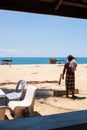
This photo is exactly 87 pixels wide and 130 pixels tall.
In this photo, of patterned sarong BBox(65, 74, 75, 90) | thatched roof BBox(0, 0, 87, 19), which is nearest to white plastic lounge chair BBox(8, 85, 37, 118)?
thatched roof BBox(0, 0, 87, 19)

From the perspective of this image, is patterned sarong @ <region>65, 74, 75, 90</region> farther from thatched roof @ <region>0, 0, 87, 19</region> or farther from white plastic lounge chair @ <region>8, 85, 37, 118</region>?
thatched roof @ <region>0, 0, 87, 19</region>

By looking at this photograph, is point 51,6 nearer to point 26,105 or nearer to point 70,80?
point 26,105

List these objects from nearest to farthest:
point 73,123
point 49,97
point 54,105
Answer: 1. point 73,123
2. point 54,105
3. point 49,97

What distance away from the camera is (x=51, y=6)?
4.73 meters

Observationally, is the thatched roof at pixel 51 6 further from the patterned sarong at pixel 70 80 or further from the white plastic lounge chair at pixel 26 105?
the patterned sarong at pixel 70 80

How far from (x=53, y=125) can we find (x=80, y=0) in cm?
291

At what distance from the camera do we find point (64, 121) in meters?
2.44

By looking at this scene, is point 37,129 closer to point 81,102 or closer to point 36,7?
point 36,7

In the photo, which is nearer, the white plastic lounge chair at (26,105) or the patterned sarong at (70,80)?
the white plastic lounge chair at (26,105)

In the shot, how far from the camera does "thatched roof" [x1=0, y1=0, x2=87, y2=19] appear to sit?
14.5 ft

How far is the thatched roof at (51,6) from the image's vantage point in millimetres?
4434

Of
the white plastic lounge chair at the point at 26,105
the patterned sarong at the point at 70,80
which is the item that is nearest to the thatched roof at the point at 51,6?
the white plastic lounge chair at the point at 26,105

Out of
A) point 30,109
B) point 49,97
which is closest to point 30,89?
point 30,109

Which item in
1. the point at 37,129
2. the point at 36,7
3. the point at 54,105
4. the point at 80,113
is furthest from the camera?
the point at 54,105
